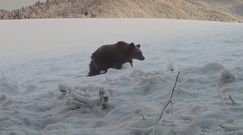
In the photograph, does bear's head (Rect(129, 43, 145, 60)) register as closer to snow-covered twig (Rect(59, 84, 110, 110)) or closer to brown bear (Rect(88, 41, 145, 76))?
brown bear (Rect(88, 41, 145, 76))

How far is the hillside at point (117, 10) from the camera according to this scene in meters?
85.8

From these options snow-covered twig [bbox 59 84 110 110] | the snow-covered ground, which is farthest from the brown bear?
snow-covered twig [bbox 59 84 110 110]

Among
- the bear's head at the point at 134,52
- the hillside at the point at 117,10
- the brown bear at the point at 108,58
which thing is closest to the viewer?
the brown bear at the point at 108,58

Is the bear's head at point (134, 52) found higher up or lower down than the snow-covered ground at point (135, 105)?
higher up

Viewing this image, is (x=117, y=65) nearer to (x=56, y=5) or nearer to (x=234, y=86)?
(x=234, y=86)

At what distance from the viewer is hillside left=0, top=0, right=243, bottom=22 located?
8581cm

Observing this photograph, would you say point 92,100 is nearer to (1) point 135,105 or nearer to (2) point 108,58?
(1) point 135,105

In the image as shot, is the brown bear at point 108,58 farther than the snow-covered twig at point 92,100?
Yes

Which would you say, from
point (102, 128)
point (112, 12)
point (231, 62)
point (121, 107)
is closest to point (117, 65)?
point (231, 62)

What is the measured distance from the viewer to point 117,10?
315 feet

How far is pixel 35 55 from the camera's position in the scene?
15609 millimetres

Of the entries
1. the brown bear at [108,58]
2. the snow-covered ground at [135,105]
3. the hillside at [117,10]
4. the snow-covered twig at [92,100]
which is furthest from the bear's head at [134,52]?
the hillside at [117,10]

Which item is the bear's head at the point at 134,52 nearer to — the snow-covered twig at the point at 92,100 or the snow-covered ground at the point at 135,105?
the snow-covered ground at the point at 135,105

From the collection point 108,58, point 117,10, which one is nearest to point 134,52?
point 108,58
